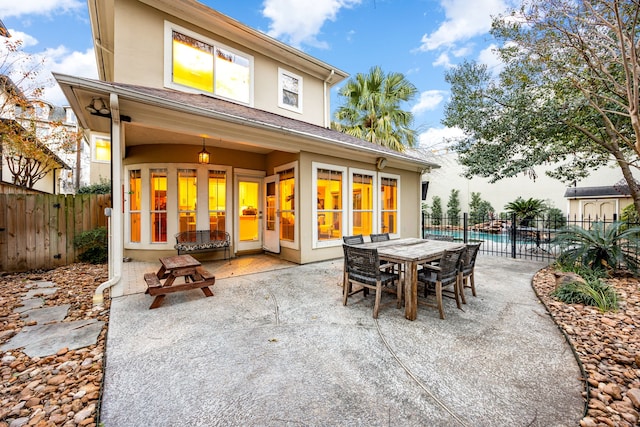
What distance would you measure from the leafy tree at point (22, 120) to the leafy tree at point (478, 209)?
765 inches

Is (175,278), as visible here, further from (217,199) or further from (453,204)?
(453,204)

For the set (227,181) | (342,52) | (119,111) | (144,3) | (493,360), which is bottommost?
(493,360)

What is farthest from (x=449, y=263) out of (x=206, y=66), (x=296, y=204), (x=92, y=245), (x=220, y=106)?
(x=92, y=245)

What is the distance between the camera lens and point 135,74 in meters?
5.31

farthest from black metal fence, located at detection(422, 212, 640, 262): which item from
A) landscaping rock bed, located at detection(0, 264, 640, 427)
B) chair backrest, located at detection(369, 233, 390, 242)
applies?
landscaping rock bed, located at detection(0, 264, 640, 427)

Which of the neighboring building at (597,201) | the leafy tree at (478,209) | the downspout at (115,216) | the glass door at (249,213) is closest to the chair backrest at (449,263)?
the downspout at (115,216)

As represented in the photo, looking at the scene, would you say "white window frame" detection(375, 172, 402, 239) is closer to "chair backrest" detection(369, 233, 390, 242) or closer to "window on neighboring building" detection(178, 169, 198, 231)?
"chair backrest" detection(369, 233, 390, 242)

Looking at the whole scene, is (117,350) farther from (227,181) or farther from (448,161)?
(448,161)

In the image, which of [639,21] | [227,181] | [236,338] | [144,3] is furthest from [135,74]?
[639,21]

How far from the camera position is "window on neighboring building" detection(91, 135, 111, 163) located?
11852mm

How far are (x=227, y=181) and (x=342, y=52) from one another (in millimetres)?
10165

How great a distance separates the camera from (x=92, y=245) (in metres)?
6.04

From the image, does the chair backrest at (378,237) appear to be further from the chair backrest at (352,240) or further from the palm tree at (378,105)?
the palm tree at (378,105)

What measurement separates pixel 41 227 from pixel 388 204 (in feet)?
28.2
